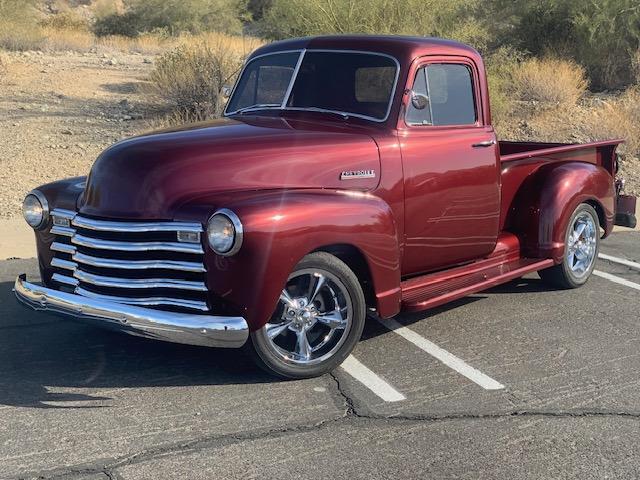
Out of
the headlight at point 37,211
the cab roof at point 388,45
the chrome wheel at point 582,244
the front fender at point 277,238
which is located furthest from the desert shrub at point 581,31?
the headlight at point 37,211

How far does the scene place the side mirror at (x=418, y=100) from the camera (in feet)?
18.0

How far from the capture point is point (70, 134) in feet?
42.8

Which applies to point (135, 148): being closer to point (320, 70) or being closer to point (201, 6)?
point (320, 70)

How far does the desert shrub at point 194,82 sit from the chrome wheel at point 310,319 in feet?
30.2

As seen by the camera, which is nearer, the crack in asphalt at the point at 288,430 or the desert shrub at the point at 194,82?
the crack in asphalt at the point at 288,430

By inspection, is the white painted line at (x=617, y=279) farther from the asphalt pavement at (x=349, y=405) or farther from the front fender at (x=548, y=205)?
the asphalt pavement at (x=349, y=405)

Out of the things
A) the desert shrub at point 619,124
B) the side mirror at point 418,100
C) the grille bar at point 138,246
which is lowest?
the desert shrub at point 619,124

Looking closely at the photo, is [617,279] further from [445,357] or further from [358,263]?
[358,263]

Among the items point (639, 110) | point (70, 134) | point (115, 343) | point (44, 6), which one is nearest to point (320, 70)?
point (115, 343)

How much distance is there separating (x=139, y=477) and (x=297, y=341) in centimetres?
144

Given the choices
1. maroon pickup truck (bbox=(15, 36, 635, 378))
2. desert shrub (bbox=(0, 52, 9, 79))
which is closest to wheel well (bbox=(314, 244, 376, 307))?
maroon pickup truck (bbox=(15, 36, 635, 378))

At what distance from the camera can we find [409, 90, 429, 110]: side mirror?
5.50 meters

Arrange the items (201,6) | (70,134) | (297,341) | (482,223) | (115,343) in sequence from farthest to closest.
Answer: (201,6) < (70,134) < (482,223) < (115,343) < (297,341)

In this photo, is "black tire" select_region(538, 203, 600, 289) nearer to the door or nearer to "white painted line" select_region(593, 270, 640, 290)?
"white painted line" select_region(593, 270, 640, 290)
